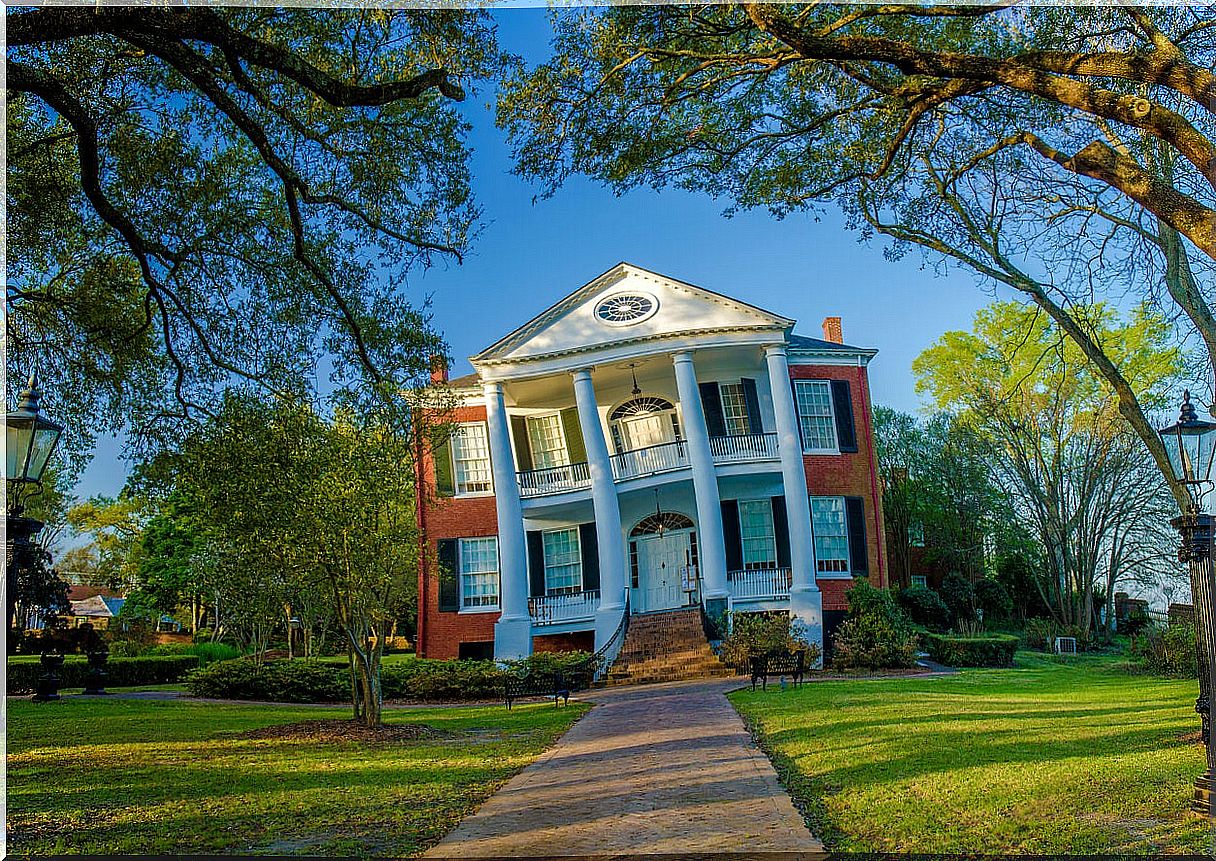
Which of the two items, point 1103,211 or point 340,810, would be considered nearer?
point 340,810

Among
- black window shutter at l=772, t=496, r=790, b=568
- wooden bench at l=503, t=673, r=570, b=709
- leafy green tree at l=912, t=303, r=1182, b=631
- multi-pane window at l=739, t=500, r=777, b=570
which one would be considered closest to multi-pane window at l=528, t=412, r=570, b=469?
multi-pane window at l=739, t=500, r=777, b=570

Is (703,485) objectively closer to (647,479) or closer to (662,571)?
(647,479)

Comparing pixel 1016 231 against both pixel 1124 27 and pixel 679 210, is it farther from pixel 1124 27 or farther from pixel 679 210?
pixel 679 210

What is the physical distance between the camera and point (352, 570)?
9461 mm

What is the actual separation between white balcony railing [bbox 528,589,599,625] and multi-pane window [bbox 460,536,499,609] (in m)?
0.70

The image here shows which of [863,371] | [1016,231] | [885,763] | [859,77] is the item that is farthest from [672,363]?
[885,763]

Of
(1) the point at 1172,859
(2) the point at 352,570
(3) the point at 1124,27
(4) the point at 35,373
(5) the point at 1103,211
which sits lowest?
(1) the point at 1172,859

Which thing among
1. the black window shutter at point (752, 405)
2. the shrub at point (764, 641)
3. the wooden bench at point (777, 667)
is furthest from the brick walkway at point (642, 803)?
the black window shutter at point (752, 405)

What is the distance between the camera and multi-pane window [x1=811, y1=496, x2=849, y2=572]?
15.6 meters

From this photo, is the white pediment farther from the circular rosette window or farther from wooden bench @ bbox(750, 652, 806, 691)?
wooden bench @ bbox(750, 652, 806, 691)

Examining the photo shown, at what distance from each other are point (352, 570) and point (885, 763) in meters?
5.47

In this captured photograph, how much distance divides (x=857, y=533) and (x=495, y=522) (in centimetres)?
602

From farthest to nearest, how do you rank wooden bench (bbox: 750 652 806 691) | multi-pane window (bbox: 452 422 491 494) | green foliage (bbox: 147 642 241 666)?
green foliage (bbox: 147 642 241 666)
multi-pane window (bbox: 452 422 491 494)
wooden bench (bbox: 750 652 806 691)

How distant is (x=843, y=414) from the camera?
623 inches
